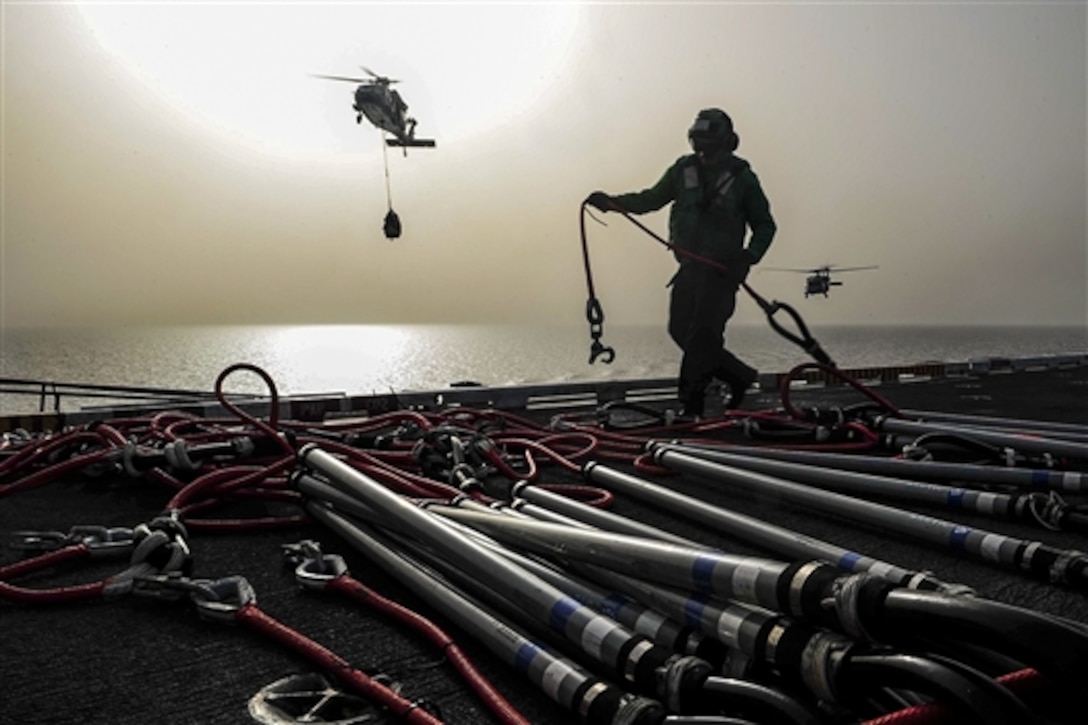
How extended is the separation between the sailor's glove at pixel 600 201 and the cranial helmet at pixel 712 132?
920 millimetres

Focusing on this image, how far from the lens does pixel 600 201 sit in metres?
7.02

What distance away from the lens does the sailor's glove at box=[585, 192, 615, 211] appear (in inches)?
274

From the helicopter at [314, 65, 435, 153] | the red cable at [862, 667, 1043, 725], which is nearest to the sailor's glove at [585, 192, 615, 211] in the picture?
the red cable at [862, 667, 1043, 725]

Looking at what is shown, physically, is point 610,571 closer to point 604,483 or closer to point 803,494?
point 803,494

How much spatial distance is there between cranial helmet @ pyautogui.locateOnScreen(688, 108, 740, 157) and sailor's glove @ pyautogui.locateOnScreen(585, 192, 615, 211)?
920 mm

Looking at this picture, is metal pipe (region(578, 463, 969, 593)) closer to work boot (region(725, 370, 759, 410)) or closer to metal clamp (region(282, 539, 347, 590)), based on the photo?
metal clamp (region(282, 539, 347, 590))

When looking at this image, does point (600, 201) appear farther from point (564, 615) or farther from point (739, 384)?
point (564, 615)

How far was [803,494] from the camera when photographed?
3.00 metres

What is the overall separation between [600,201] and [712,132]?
1.18 meters

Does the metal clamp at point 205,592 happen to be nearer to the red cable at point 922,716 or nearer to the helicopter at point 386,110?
the red cable at point 922,716

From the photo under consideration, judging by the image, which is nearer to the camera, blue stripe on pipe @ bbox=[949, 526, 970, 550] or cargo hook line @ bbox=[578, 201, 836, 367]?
blue stripe on pipe @ bbox=[949, 526, 970, 550]

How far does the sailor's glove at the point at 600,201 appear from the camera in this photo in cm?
697

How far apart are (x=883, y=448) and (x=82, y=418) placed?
629 centimetres

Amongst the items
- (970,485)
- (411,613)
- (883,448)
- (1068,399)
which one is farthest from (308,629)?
(1068,399)
